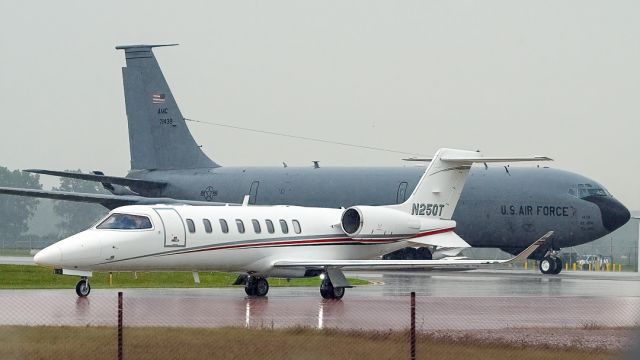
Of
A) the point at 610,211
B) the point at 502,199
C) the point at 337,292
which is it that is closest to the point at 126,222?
the point at 337,292

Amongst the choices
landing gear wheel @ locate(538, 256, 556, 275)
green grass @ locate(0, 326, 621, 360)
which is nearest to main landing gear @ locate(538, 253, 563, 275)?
landing gear wheel @ locate(538, 256, 556, 275)

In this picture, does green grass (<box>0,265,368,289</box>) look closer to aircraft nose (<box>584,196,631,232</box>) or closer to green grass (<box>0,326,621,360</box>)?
aircraft nose (<box>584,196,631,232</box>)

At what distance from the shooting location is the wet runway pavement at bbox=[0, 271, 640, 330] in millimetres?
21875

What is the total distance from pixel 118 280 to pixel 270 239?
30.6 ft

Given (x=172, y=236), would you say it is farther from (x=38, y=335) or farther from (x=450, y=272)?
(x=450, y=272)

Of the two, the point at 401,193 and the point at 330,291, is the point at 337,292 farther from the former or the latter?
the point at 401,193

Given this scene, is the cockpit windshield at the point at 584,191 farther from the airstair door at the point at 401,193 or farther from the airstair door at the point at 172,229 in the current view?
the airstair door at the point at 172,229

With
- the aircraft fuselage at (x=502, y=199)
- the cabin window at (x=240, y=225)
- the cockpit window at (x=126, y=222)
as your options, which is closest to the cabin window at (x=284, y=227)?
the cabin window at (x=240, y=225)

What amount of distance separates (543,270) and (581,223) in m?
2.17

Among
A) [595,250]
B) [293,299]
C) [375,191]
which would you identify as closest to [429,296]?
[293,299]

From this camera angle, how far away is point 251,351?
53.7 ft

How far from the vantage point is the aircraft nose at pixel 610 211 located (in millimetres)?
46281

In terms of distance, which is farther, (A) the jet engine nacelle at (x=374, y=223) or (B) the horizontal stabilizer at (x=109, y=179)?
(B) the horizontal stabilizer at (x=109, y=179)

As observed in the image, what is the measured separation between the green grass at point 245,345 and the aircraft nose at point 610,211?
1130 inches
